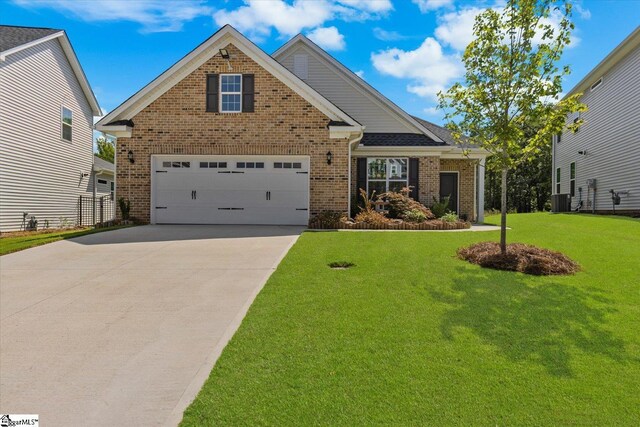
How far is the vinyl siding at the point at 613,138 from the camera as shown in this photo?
17.2 meters

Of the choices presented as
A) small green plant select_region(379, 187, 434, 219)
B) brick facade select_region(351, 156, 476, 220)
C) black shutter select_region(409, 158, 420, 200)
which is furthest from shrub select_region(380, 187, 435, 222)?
brick facade select_region(351, 156, 476, 220)

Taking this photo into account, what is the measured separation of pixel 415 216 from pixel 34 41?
16141mm

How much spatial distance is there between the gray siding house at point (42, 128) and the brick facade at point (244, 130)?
5022mm

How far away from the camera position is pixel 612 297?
5.30 meters

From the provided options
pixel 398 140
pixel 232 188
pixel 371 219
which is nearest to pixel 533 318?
pixel 371 219

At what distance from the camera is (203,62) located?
13.9 m

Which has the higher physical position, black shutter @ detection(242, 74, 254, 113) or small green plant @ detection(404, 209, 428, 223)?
black shutter @ detection(242, 74, 254, 113)

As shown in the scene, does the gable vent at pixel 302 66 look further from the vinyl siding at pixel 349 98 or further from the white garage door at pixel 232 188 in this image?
the white garage door at pixel 232 188

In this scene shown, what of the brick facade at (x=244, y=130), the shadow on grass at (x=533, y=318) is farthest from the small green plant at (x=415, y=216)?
the shadow on grass at (x=533, y=318)

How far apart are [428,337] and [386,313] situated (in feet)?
2.43

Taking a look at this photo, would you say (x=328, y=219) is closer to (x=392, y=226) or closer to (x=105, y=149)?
(x=392, y=226)

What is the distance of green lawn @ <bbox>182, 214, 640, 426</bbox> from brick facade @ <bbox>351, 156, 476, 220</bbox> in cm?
951

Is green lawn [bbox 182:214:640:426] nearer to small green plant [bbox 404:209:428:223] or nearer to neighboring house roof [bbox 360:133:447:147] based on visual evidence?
small green plant [bbox 404:209:428:223]

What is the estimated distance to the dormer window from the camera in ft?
45.7
